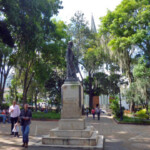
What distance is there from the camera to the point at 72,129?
7.84 meters

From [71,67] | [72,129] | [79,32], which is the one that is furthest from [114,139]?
[79,32]

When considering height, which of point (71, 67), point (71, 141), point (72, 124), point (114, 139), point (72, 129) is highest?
point (71, 67)

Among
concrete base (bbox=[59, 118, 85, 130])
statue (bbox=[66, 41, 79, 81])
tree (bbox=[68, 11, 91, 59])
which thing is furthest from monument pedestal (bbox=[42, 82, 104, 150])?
tree (bbox=[68, 11, 91, 59])

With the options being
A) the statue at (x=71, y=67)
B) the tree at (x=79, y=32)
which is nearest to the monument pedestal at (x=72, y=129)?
the statue at (x=71, y=67)

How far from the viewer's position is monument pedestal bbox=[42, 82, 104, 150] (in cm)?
723

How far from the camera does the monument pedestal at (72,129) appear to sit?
7.23 m

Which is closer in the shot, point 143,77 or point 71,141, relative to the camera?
point 71,141

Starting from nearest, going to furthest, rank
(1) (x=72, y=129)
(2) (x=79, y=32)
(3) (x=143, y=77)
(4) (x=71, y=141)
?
(4) (x=71, y=141) < (1) (x=72, y=129) < (3) (x=143, y=77) < (2) (x=79, y=32)

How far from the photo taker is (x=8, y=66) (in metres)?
23.8

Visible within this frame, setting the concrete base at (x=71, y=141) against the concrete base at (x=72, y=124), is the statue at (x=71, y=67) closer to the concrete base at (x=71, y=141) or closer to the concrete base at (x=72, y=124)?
the concrete base at (x=72, y=124)

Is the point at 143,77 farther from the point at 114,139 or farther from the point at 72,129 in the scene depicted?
the point at 72,129

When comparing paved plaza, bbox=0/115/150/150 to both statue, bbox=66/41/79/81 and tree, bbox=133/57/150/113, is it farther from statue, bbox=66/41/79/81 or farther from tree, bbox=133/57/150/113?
tree, bbox=133/57/150/113

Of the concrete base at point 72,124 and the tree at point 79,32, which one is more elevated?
the tree at point 79,32

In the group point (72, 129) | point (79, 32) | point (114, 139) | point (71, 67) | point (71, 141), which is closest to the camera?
point (71, 141)
